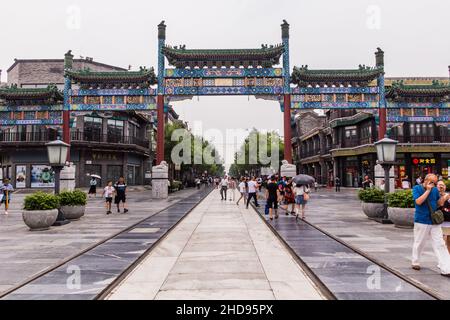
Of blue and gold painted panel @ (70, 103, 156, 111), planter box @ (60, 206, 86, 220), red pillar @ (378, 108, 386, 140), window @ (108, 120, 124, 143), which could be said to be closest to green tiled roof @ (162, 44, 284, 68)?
blue and gold painted panel @ (70, 103, 156, 111)

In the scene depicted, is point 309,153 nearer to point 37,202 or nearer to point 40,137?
point 40,137

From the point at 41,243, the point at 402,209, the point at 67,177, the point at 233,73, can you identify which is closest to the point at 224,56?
the point at 233,73

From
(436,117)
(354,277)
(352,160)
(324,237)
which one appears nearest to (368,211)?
(324,237)

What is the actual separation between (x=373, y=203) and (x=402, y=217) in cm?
212

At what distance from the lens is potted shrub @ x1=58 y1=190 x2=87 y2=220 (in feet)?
42.5

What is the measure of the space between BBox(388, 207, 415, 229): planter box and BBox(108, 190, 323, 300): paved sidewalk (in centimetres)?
407

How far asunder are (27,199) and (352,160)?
3752 cm

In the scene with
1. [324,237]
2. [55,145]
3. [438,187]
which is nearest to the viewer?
[438,187]

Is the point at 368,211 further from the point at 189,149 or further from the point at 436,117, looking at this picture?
the point at 189,149

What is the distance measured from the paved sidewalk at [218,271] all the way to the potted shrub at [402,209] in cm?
409

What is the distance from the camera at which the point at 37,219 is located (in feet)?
35.0

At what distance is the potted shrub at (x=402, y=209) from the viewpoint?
1042 cm

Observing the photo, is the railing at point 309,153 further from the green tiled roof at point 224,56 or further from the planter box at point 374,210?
the planter box at point 374,210

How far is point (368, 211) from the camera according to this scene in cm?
1279
